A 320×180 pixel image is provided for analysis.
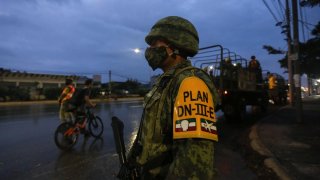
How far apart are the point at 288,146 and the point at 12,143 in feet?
22.7

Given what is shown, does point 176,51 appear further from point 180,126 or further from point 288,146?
point 288,146

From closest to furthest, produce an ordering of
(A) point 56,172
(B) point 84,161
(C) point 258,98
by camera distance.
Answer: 1. (A) point 56,172
2. (B) point 84,161
3. (C) point 258,98

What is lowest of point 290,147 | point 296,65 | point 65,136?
point 290,147

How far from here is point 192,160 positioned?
1736 millimetres

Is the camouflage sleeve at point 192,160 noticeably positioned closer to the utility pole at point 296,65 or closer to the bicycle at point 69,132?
the bicycle at point 69,132

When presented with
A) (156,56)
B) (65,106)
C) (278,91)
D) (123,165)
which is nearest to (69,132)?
(65,106)

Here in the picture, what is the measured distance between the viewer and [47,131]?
11266 millimetres

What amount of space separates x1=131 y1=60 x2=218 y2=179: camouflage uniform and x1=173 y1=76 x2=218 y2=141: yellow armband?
43 mm

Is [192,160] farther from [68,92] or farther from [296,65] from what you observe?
[296,65]

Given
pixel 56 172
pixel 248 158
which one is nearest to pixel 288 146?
pixel 248 158

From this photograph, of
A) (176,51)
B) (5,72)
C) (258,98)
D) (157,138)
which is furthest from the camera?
(5,72)

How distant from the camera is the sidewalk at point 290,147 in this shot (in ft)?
19.1

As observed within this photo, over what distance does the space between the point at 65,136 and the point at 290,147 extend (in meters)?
5.33

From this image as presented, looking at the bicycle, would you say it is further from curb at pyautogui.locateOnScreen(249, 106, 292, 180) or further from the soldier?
the soldier
